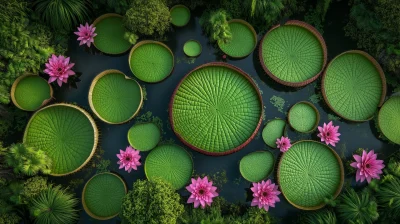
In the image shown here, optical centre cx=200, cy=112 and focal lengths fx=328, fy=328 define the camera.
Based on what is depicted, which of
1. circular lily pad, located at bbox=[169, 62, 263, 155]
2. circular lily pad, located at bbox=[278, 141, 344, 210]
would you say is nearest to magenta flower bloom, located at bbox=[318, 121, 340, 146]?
circular lily pad, located at bbox=[278, 141, 344, 210]

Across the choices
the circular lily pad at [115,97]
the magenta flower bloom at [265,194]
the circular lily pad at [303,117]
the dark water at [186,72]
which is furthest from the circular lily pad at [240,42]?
the magenta flower bloom at [265,194]

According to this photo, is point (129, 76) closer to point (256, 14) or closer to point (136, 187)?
point (136, 187)

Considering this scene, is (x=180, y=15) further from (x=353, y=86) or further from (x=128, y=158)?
(x=353, y=86)

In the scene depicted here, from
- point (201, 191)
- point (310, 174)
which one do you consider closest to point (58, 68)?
point (201, 191)

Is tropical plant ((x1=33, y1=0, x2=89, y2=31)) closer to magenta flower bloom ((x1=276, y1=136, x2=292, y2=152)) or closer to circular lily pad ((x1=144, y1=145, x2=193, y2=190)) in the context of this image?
circular lily pad ((x1=144, y1=145, x2=193, y2=190))

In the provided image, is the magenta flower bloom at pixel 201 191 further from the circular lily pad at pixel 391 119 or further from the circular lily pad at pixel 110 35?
the circular lily pad at pixel 391 119

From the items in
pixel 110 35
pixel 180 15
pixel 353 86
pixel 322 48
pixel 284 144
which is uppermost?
pixel 180 15
